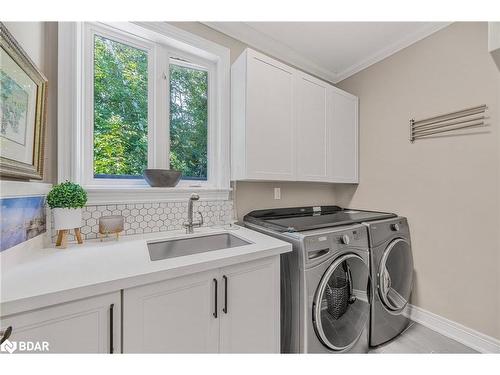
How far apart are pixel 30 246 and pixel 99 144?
2.43 feet

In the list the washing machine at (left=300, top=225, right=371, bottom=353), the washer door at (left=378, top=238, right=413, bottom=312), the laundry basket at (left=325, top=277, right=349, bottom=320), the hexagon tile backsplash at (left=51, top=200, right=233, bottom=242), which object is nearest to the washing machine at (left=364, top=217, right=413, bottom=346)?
the washer door at (left=378, top=238, right=413, bottom=312)

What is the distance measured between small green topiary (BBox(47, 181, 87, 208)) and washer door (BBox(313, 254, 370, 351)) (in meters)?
1.53

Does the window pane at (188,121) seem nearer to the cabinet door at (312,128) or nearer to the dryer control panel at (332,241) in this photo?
the cabinet door at (312,128)

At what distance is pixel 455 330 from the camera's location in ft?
5.45

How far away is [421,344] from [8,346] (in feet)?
7.73

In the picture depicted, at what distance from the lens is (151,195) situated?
1506mm

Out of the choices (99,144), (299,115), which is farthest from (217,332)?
(299,115)

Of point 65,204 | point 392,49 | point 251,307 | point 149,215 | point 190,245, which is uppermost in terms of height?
point 392,49

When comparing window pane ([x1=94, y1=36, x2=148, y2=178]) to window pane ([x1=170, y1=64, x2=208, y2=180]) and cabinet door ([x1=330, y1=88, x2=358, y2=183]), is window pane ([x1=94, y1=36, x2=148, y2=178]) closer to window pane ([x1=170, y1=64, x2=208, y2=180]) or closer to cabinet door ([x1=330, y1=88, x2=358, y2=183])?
window pane ([x1=170, y1=64, x2=208, y2=180])

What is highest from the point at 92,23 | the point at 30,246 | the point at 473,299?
the point at 92,23

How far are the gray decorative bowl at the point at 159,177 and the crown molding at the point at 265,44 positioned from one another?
1.27 m

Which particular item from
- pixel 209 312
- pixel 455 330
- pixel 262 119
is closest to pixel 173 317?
pixel 209 312

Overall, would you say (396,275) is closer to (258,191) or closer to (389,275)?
(389,275)

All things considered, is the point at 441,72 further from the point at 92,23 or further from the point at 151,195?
the point at 92,23
